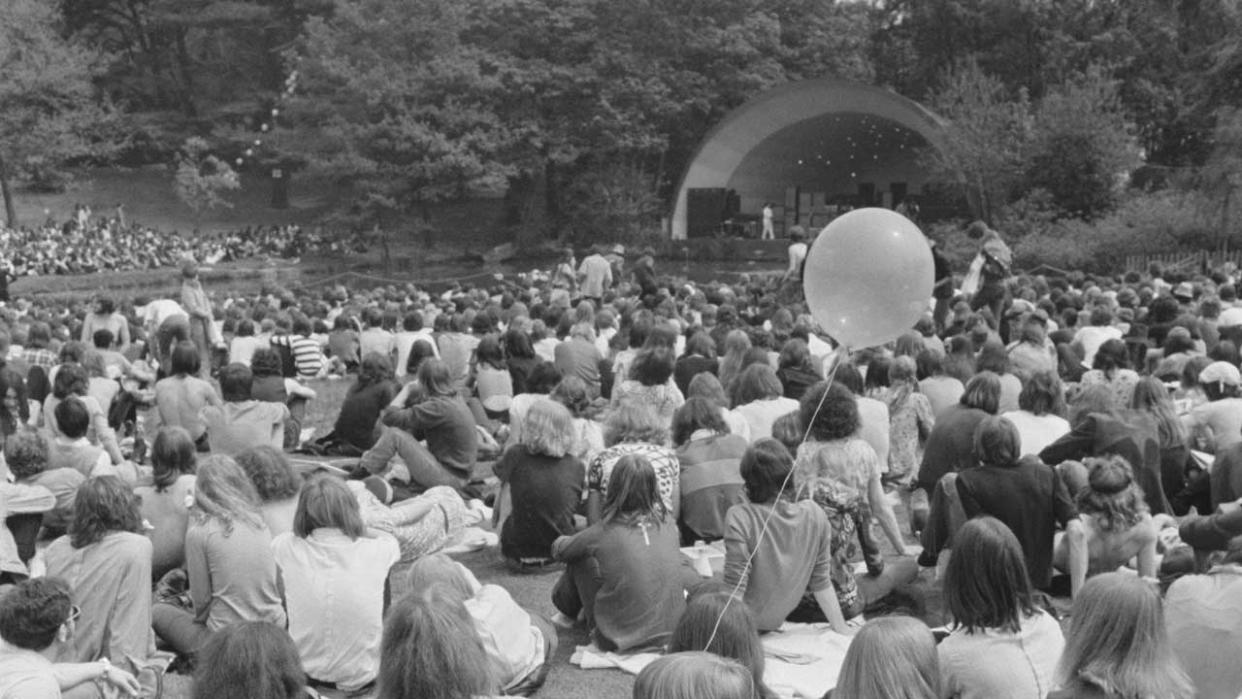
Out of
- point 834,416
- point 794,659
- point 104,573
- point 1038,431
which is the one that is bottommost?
point 794,659

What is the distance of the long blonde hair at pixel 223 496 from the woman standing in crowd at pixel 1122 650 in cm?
335

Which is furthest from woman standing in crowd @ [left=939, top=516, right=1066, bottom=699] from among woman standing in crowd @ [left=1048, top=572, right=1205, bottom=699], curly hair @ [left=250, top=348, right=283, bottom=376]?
curly hair @ [left=250, top=348, right=283, bottom=376]

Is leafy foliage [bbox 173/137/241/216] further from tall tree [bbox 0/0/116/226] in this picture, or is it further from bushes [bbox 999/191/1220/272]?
bushes [bbox 999/191/1220/272]

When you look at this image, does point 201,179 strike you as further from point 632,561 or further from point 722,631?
point 722,631

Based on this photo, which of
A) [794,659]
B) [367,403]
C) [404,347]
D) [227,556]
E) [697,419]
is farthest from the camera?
[404,347]

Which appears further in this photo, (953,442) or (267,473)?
(953,442)

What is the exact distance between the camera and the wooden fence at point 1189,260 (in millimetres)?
20061

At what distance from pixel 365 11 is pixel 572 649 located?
30900 millimetres

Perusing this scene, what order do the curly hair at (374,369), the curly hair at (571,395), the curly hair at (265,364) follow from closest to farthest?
the curly hair at (571,395)
the curly hair at (374,369)
the curly hair at (265,364)

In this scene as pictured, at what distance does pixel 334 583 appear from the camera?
5141 mm

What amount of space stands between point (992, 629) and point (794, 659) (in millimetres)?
1552

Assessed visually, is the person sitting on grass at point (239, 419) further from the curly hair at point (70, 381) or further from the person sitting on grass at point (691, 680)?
the person sitting on grass at point (691, 680)

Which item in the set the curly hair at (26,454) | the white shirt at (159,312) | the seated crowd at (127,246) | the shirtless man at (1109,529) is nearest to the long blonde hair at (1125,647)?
the shirtless man at (1109,529)

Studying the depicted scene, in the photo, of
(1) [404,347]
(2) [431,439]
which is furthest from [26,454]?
(1) [404,347]
